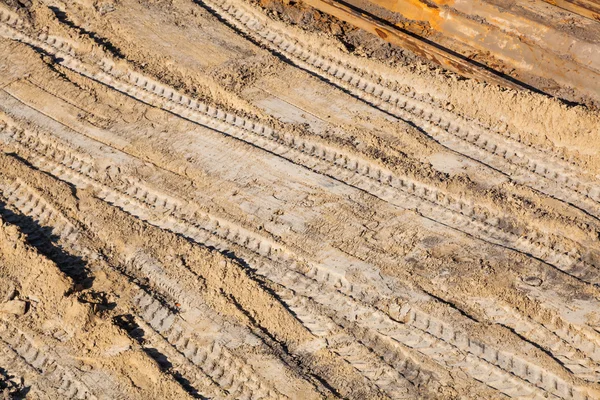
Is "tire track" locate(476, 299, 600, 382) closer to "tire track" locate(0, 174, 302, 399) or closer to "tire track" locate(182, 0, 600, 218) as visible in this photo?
"tire track" locate(182, 0, 600, 218)

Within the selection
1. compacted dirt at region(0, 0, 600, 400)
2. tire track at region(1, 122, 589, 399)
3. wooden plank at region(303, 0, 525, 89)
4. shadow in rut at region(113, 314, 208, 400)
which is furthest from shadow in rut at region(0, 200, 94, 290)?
wooden plank at region(303, 0, 525, 89)

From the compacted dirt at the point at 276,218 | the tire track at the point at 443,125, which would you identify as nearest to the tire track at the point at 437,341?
the compacted dirt at the point at 276,218

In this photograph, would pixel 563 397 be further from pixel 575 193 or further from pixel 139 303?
pixel 139 303

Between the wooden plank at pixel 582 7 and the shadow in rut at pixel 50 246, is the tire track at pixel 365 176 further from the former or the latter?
the wooden plank at pixel 582 7

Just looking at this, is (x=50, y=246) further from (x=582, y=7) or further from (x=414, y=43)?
(x=582, y=7)

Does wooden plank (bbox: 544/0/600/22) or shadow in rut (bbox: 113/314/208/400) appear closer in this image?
shadow in rut (bbox: 113/314/208/400)

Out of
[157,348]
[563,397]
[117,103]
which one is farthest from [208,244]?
[563,397]

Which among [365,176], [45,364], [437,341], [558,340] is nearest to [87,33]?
[365,176]
